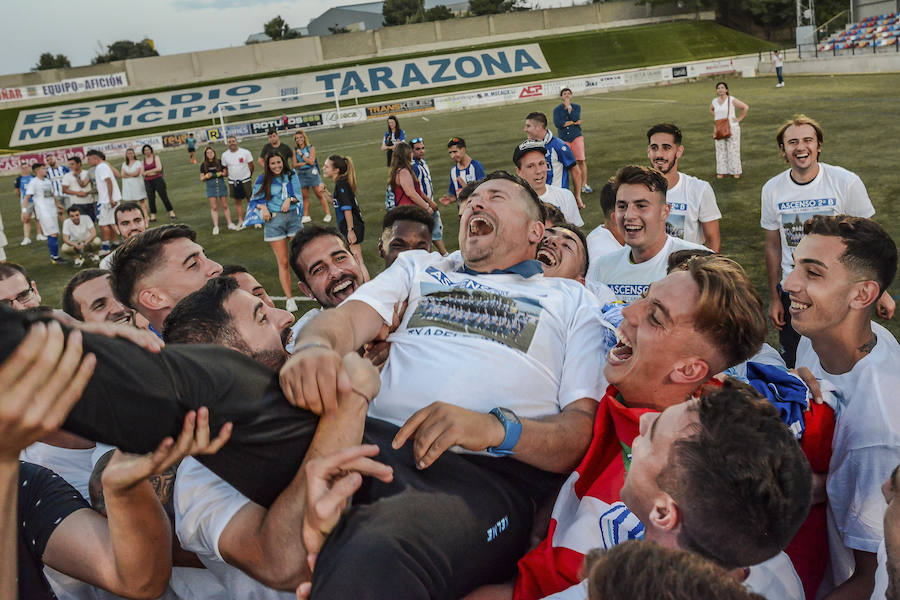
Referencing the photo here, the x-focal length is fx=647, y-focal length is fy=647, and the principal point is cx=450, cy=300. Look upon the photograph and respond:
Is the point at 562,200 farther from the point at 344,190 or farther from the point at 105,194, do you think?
the point at 105,194

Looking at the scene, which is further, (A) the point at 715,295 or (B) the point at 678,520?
(A) the point at 715,295

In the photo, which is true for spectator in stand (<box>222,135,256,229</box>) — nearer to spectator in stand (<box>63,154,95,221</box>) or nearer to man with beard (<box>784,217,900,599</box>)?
spectator in stand (<box>63,154,95,221</box>)

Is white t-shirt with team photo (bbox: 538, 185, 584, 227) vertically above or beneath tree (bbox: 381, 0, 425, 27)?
beneath

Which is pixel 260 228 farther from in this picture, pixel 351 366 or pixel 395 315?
pixel 351 366

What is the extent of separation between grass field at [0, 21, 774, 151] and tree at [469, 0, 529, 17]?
72.1ft

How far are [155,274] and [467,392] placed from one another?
217cm

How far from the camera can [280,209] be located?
31.4 feet

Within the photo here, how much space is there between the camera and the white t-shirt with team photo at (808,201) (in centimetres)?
556

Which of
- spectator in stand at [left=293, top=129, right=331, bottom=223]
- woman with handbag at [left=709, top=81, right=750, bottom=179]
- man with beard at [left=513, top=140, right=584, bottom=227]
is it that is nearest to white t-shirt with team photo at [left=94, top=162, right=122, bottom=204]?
spectator in stand at [left=293, top=129, right=331, bottom=223]

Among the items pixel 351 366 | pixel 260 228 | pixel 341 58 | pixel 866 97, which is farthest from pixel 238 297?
pixel 341 58

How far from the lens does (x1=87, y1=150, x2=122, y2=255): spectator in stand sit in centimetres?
1437

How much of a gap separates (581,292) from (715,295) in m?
0.82

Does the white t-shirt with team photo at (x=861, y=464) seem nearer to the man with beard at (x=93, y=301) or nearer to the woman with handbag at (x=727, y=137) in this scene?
the man with beard at (x=93, y=301)

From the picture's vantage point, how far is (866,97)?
21453 millimetres
